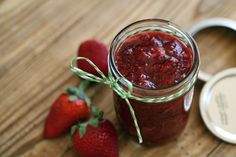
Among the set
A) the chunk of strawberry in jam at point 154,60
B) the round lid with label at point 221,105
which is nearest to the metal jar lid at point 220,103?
the round lid with label at point 221,105

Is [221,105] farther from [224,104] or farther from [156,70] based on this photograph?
[156,70]

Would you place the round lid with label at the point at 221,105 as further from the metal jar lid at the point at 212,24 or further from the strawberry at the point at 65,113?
the strawberry at the point at 65,113

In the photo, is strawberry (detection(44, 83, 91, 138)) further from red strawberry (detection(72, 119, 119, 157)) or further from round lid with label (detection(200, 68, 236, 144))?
round lid with label (detection(200, 68, 236, 144))

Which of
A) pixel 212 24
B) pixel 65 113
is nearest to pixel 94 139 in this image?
pixel 65 113

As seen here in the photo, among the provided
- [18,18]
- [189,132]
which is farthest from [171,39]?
[18,18]

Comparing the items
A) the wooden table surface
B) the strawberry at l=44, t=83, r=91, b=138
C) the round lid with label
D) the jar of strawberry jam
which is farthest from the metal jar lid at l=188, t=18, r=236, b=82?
the strawberry at l=44, t=83, r=91, b=138

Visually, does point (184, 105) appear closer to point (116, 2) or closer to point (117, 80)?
point (117, 80)
